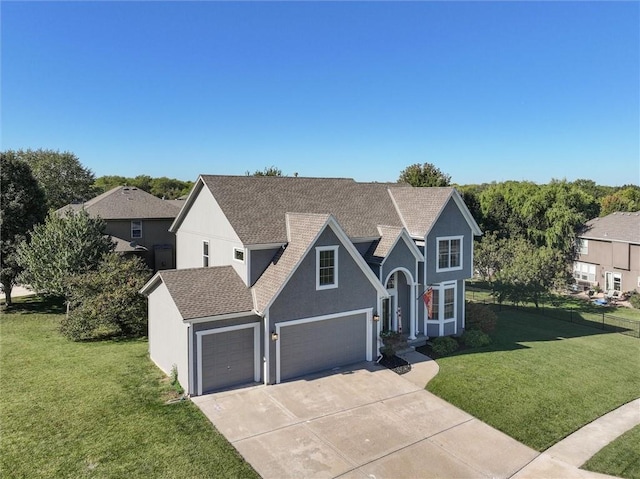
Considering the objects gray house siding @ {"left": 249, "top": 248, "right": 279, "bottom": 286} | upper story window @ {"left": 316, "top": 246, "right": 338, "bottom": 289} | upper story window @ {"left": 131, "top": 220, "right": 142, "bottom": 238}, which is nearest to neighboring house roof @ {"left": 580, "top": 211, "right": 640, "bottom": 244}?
upper story window @ {"left": 316, "top": 246, "right": 338, "bottom": 289}

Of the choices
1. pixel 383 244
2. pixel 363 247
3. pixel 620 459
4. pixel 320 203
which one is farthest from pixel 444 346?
pixel 320 203

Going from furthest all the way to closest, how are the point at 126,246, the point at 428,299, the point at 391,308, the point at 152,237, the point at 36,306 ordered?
the point at 152,237, the point at 126,246, the point at 36,306, the point at 428,299, the point at 391,308

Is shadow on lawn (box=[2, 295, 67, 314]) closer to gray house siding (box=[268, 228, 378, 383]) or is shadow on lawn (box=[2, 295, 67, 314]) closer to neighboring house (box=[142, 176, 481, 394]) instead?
neighboring house (box=[142, 176, 481, 394])

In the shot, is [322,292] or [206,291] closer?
[206,291]

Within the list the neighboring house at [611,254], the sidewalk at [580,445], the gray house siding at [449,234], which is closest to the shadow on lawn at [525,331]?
the gray house siding at [449,234]

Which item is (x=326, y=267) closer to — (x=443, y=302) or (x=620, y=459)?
(x=443, y=302)
